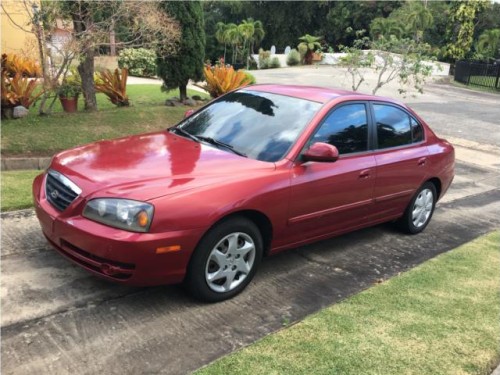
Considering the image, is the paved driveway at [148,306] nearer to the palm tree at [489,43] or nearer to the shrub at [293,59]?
the palm tree at [489,43]

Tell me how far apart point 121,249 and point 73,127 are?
6.18 metres

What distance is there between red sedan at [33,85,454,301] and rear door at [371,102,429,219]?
0.6 inches

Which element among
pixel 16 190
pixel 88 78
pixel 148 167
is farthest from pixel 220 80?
pixel 148 167

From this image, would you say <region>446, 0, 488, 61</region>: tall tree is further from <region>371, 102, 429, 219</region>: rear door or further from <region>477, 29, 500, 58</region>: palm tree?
<region>371, 102, 429, 219</region>: rear door

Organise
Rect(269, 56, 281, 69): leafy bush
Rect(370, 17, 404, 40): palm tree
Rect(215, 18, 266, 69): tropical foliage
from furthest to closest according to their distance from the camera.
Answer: Rect(215, 18, 266, 69): tropical foliage
Rect(269, 56, 281, 69): leafy bush
Rect(370, 17, 404, 40): palm tree

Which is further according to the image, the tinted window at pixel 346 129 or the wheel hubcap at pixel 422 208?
the wheel hubcap at pixel 422 208

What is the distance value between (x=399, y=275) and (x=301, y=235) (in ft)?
3.43

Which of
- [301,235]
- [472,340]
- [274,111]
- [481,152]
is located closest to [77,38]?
[274,111]

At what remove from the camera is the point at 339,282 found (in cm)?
436

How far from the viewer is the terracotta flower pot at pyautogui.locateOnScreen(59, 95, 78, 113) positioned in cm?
960

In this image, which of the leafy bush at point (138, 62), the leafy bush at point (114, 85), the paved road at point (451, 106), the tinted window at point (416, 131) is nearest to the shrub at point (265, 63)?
the paved road at point (451, 106)

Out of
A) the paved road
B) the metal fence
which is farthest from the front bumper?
the metal fence

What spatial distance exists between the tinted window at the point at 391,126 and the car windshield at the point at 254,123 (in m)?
0.90

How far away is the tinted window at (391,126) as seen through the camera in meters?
5.06
